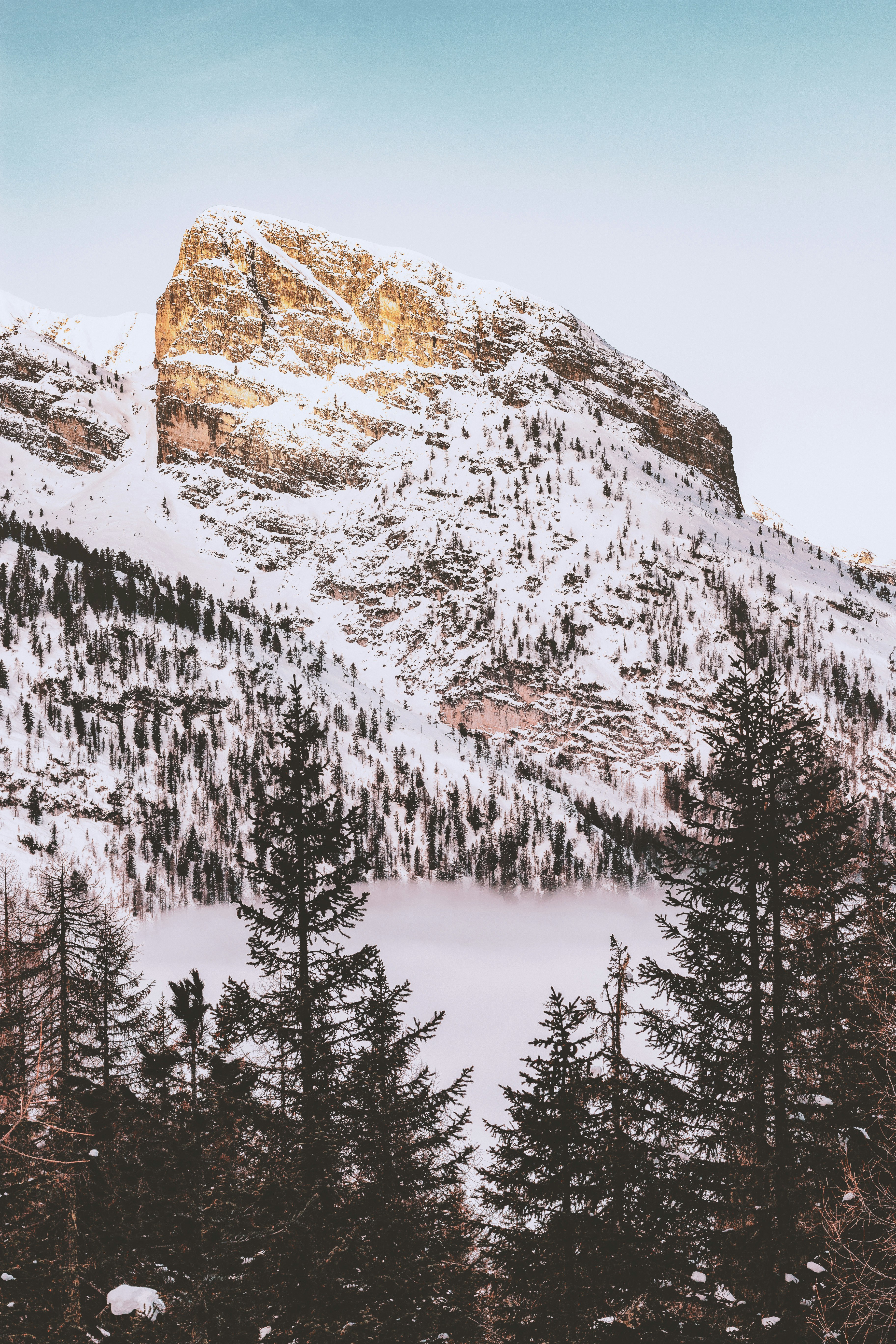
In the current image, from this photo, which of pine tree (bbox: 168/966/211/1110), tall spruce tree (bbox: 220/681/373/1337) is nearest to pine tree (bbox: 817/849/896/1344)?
tall spruce tree (bbox: 220/681/373/1337)

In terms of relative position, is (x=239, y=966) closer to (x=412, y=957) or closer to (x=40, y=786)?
(x=412, y=957)

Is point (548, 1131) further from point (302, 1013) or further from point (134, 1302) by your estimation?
point (134, 1302)

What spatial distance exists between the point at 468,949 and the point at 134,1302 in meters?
176

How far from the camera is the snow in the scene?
1457cm

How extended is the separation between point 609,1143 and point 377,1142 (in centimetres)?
444

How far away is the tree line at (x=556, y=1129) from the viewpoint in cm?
1542

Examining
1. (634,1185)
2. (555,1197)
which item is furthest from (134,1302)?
Result: (634,1185)

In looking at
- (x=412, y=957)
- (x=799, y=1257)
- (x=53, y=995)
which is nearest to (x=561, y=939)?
(x=412, y=957)

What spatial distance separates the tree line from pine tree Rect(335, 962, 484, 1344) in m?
0.08

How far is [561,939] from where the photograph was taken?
617ft

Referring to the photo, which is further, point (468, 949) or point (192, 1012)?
point (468, 949)

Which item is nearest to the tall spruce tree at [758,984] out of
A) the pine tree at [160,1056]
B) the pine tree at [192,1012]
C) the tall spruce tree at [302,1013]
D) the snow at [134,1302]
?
the tall spruce tree at [302,1013]

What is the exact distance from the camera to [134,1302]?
14.8 m

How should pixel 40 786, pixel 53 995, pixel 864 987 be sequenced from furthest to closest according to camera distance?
pixel 40 786 → pixel 53 995 → pixel 864 987
